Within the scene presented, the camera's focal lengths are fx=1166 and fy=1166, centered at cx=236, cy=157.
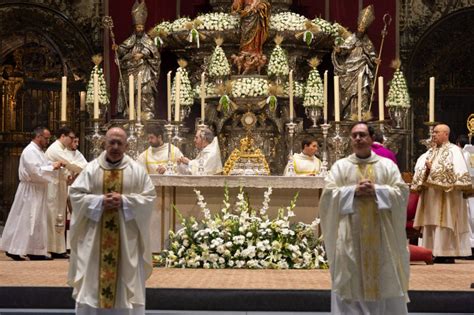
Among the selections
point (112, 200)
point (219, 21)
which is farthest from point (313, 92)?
point (112, 200)

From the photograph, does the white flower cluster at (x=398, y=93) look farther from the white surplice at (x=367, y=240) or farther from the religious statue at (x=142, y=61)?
the white surplice at (x=367, y=240)

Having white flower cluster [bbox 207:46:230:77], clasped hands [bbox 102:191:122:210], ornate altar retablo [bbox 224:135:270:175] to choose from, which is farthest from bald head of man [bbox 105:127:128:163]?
white flower cluster [bbox 207:46:230:77]

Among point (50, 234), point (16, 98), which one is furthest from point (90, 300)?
point (16, 98)

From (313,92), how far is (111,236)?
902 cm

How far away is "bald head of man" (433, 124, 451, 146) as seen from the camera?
48.1 ft

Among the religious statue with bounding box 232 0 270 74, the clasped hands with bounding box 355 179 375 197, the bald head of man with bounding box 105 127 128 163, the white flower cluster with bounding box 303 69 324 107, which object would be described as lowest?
the clasped hands with bounding box 355 179 375 197

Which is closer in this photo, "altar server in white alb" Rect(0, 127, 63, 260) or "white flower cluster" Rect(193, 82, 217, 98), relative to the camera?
"altar server in white alb" Rect(0, 127, 63, 260)

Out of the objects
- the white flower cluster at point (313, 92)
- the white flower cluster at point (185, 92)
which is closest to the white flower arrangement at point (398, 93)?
the white flower cluster at point (313, 92)

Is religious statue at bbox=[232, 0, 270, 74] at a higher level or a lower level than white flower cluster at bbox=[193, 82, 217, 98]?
higher

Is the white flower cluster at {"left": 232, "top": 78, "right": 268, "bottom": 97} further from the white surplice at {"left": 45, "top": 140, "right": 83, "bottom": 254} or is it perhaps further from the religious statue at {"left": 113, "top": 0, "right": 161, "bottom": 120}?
the white surplice at {"left": 45, "top": 140, "right": 83, "bottom": 254}

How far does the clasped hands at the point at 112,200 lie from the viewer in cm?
863

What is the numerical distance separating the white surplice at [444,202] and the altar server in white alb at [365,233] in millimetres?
5816

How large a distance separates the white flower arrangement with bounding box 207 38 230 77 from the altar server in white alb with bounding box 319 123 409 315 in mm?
9726

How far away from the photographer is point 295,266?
12.9m
